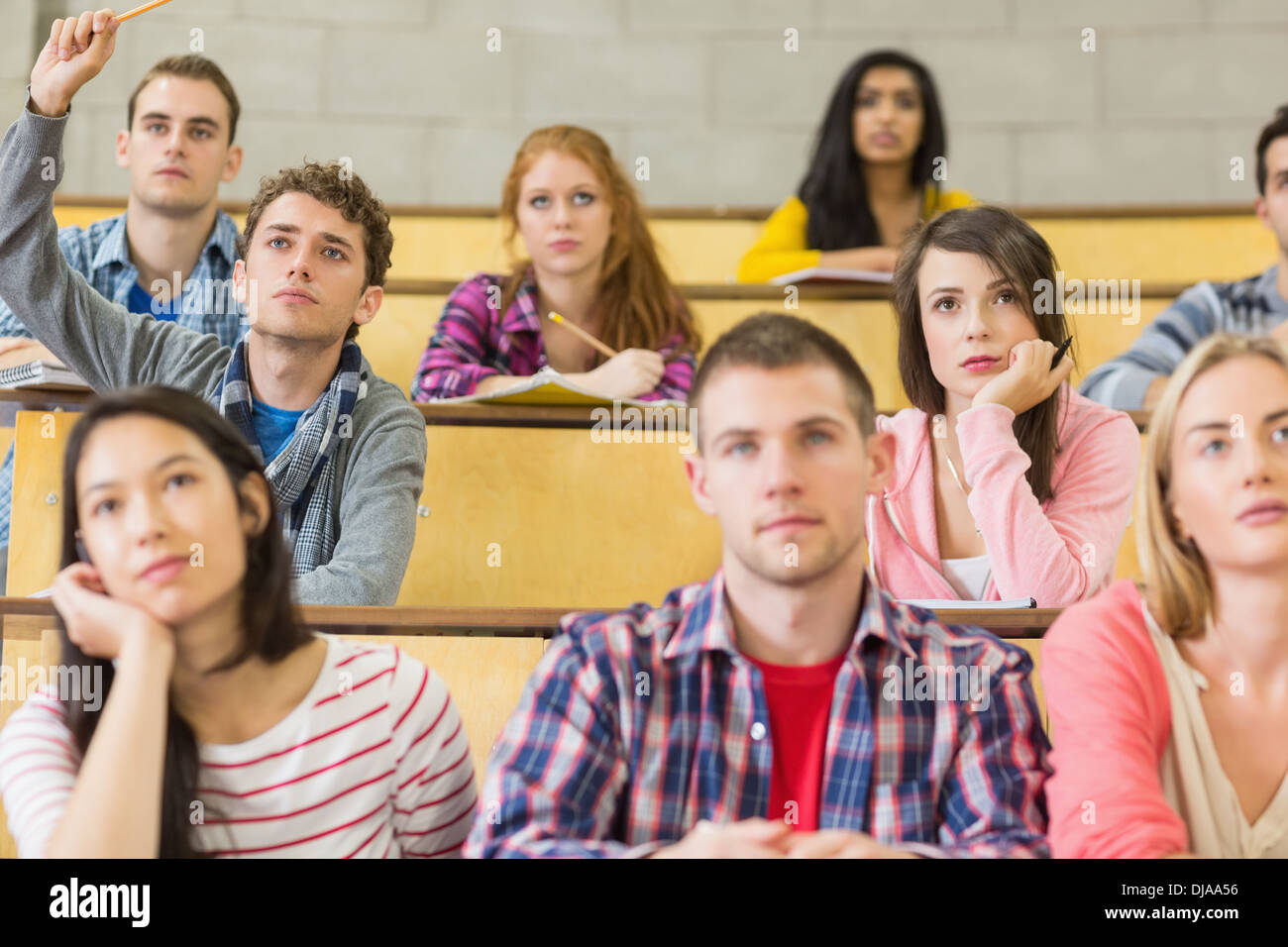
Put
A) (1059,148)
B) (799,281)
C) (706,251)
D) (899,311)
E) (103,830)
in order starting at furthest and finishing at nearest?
(1059,148) → (706,251) → (799,281) → (899,311) → (103,830)

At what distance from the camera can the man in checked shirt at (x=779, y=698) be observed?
0.74 metres

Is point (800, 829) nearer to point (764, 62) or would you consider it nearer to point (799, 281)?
point (799, 281)

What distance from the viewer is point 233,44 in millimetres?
2385

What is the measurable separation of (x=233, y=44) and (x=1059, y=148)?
4.70 feet

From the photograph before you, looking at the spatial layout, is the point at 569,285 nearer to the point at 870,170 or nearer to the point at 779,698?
the point at 870,170

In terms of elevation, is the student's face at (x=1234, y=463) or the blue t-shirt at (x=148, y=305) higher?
the blue t-shirt at (x=148, y=305)

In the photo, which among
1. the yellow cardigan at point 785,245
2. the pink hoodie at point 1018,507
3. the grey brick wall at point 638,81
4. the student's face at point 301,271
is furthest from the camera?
the grey brick wall at point 638,81

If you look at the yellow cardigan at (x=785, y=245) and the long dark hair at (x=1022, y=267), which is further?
the yellow cardigan at (x=785, y=245)

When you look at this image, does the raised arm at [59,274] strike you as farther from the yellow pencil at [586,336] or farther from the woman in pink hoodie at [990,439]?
the woman in pink hoodie at [990,439]

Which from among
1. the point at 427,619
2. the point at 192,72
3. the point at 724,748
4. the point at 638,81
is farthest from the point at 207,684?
the point at 638,81

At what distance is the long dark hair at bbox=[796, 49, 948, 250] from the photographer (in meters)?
1.84

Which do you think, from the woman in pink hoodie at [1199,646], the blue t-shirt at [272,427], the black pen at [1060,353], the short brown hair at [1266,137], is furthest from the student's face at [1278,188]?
the blue t-shirt at [272,427]

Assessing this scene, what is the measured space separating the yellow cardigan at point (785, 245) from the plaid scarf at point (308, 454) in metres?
0.75
